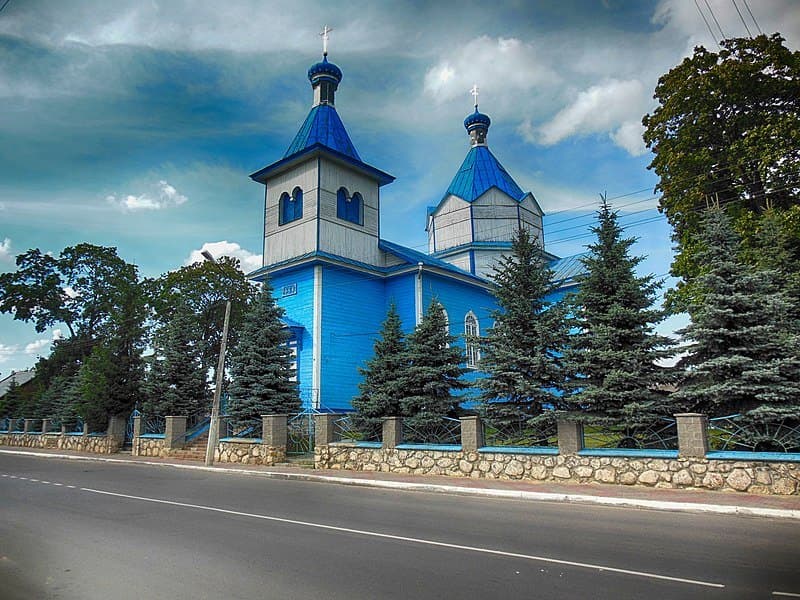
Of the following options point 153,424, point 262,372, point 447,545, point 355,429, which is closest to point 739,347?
point 447,545

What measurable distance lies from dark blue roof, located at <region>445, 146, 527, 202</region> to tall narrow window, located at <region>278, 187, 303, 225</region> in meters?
10.6

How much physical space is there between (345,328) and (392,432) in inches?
345

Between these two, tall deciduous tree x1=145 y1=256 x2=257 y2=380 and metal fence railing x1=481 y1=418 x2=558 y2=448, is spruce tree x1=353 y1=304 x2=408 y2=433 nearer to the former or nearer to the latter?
metal fence railing x1=481 y1=418 x2=558 y2=448

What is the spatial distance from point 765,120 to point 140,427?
2463 cm

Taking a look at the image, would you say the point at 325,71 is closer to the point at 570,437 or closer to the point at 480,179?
the point at 480,179

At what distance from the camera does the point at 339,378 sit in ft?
72.4

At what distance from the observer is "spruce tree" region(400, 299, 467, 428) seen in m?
14.6

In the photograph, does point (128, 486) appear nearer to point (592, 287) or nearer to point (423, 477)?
point (423, 477)

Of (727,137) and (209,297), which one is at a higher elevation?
(727,137)

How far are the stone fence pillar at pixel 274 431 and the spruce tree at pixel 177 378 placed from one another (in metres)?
6.67

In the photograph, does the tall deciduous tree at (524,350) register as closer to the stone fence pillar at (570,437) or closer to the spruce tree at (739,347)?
the stone fence pillar at (570,437)

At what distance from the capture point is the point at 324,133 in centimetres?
2531

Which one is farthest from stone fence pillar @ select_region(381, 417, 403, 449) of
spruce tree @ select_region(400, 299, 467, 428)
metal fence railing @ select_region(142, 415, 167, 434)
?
metal fence railing @ select_region(142, 415, 167, 434)

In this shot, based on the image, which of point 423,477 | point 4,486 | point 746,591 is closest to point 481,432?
point 423,477
